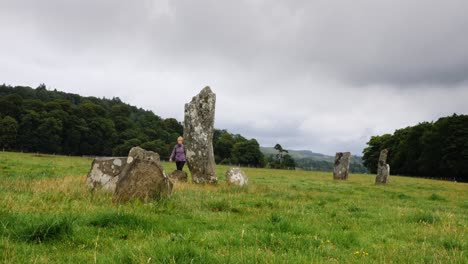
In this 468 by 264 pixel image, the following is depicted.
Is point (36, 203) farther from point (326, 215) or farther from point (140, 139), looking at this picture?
point (140, 139)

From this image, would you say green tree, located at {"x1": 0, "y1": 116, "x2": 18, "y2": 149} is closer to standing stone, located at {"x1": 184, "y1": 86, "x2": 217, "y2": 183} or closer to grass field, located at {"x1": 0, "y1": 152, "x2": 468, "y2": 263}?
standing stone, located at {"x1": 184, "y1": 86, "x2": 217, "y2": 183}

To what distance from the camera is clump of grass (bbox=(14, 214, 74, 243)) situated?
21.9 feet

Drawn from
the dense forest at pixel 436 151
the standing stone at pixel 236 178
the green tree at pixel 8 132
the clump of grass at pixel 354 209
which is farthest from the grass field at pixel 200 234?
the green tree at pixel 8 132

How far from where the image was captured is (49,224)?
6.88 metres

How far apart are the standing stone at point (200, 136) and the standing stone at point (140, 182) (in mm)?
8104

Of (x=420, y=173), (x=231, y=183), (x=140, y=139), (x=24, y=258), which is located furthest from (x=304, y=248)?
(x=140, y=139)

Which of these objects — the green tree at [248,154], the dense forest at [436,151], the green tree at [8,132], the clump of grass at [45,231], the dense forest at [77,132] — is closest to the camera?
the clump of grass at [45,231]

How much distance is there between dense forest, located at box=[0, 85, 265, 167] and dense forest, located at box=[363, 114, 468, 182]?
44.3 m

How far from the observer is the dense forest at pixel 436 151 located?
233ft

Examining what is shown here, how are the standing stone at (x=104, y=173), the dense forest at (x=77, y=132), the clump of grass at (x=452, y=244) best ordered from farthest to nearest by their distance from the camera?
the dense forest at (x=77, y=132) < the standing stone at (x=104, y=173) < the clump of grass at (x=452, y=244)

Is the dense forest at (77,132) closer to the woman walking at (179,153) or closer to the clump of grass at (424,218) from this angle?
the woman walking at (179,153)

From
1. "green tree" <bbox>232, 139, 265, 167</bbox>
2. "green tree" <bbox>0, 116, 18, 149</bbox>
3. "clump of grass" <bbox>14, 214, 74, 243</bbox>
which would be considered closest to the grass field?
"clump of grass" <bbox>14, 214, 74, 243</bbox>

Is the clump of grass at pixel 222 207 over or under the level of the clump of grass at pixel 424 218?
under

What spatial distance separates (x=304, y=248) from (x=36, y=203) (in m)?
6.88
